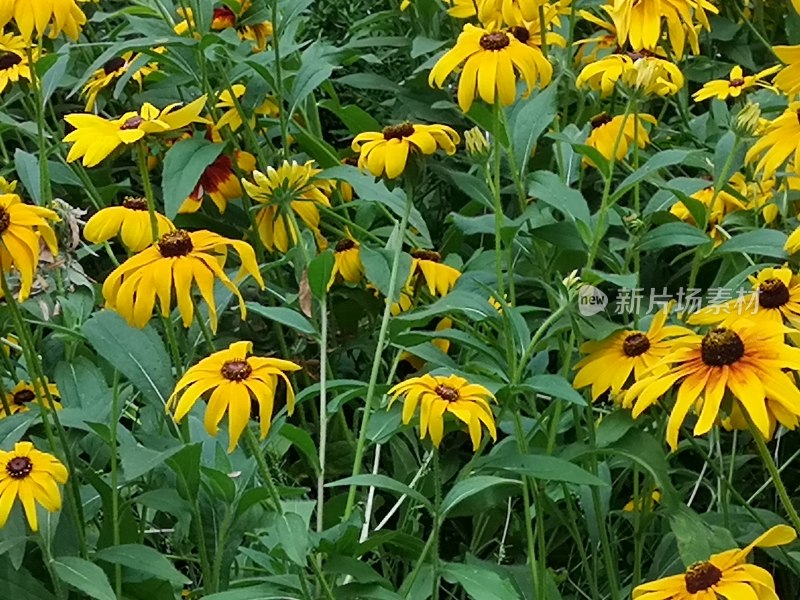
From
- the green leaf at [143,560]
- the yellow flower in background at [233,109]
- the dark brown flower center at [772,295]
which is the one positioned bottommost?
the green leaf at [143,560]

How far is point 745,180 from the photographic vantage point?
1.58 metres

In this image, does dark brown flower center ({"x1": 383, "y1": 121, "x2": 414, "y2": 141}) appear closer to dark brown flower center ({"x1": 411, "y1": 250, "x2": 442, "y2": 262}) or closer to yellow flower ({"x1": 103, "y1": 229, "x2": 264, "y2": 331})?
dark brown flower center ({"x1": 411, "y1": 250, "x2": 442, "y2": 262})

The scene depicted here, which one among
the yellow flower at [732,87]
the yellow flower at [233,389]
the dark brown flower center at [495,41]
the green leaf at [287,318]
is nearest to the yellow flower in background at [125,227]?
the green leaf at [287,318]

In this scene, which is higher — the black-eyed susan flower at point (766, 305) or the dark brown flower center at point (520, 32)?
the dark brown flower center at point (520, 32)

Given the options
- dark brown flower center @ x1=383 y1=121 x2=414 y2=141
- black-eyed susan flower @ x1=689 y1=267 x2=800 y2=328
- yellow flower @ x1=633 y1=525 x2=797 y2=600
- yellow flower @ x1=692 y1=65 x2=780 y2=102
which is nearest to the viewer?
yellow flower @ x1=633 y1=525 x2=797 y2=600

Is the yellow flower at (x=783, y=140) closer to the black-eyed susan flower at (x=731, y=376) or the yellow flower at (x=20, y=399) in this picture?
the black-eyed susan flower at (x=731, y=376)

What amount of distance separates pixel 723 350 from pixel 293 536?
34 cm

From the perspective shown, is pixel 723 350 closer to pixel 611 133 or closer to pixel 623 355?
pixel 623 355

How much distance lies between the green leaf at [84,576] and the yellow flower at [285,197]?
1.41 ft

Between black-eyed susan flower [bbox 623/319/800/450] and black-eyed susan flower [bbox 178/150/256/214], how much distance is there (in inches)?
29.1

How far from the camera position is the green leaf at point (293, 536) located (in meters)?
0.85

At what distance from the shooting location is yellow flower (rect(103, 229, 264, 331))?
0.94 metres

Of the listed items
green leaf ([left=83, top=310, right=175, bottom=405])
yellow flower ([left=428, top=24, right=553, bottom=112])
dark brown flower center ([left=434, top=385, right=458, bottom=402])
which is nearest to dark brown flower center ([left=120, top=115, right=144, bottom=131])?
green leaf ([left=83, top=310, right=175, bottom=405])

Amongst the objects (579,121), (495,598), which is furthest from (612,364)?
(579,121)
